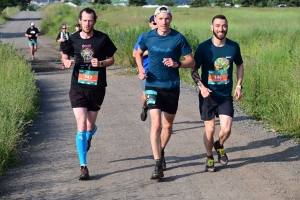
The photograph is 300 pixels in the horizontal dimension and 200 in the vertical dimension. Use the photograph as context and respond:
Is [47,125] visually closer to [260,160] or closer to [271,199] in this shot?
[260,160]

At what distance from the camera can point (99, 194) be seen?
248 inches

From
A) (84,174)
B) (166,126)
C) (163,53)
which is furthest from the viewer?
(166,126)

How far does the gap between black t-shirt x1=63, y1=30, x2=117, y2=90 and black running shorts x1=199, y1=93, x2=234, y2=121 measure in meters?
1.25

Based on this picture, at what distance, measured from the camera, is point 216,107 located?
7.22 metres

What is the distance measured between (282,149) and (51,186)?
3.51 m

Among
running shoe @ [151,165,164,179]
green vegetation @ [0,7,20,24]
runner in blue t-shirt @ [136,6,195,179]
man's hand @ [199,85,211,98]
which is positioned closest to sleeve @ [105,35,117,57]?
runner in blue t-shirt @ [136,6,195,179]

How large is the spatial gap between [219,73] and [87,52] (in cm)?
156

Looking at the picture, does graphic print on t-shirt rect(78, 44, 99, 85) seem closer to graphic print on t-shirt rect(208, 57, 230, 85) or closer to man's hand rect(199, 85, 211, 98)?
man's hand rect(199, 85, 211, 98)

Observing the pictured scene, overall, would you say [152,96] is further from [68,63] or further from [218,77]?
[68,63]

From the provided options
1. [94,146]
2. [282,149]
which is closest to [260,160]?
[282,149]

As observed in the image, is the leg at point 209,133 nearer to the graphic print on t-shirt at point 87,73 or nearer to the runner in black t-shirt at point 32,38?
the graphic print on t-shirt at point 87,73

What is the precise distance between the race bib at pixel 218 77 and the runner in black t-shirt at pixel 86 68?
1173 mm

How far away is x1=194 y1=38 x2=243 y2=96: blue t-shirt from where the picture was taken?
7.00 meters

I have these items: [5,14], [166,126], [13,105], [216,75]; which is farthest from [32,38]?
[5,14]
